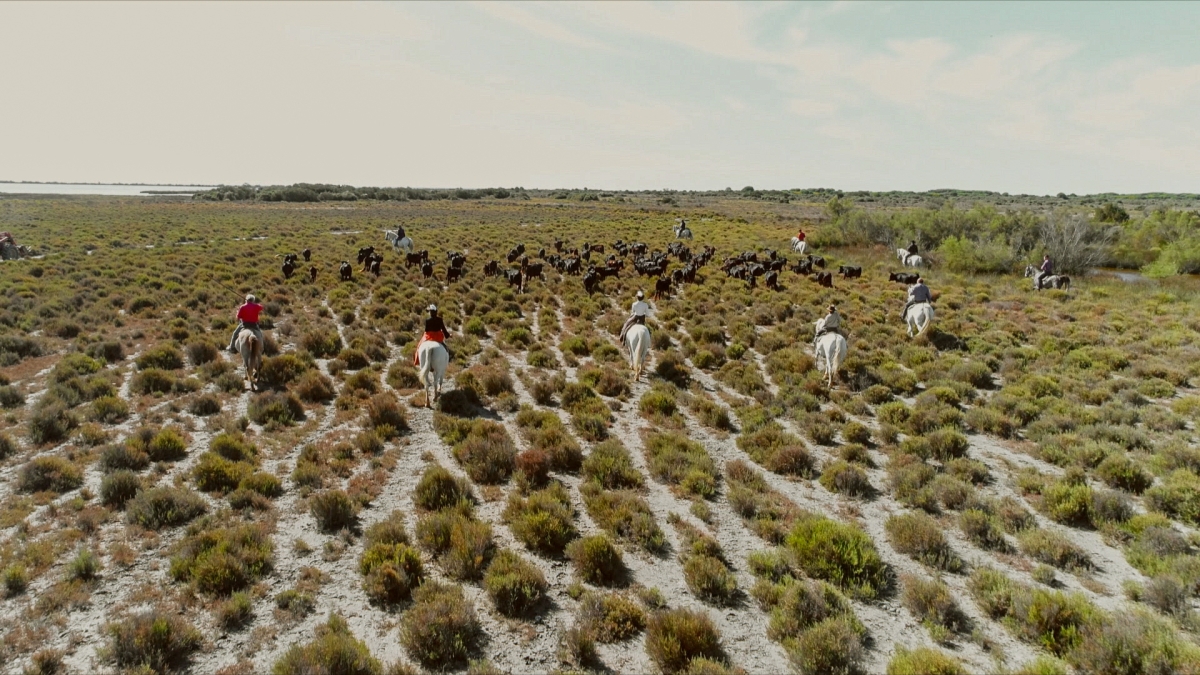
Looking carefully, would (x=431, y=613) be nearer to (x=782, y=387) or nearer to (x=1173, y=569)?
(x=1173, y=569)

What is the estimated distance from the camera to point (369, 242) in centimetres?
4128

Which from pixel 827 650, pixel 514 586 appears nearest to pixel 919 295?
pixel 827 650

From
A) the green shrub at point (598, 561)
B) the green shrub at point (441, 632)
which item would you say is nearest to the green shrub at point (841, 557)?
the green shrub at point (598, 561)

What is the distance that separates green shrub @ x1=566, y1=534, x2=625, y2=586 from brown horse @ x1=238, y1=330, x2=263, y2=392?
961 cm

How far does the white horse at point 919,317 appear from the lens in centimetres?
1698

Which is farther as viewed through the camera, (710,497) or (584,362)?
(584,362)

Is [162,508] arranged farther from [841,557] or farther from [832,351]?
[832,351]

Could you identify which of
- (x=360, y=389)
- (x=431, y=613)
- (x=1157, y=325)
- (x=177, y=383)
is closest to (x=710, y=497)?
(x=431, y=613)

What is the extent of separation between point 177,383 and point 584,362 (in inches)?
382

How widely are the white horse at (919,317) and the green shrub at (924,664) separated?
46.6 feet

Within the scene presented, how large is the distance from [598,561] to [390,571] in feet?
7.73

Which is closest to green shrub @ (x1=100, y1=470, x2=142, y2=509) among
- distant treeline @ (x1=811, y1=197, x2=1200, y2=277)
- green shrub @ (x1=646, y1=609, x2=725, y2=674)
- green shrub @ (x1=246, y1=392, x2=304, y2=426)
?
green shrub @ (x1=246, y1=392, x2=304, y2=426)

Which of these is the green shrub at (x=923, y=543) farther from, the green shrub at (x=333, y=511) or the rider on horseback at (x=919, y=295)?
the rider on horseback at (x=919, y=295)

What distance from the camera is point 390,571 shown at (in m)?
6.13
